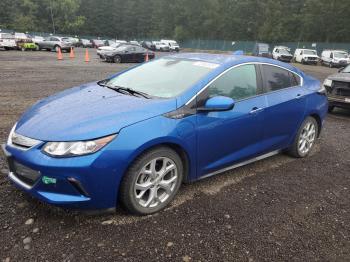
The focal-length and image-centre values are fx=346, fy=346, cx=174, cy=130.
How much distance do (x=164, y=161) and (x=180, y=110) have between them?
1.84 feet

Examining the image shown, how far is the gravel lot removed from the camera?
302 centimetres

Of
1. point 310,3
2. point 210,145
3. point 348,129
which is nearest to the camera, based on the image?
point 210,145

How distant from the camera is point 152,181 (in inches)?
138

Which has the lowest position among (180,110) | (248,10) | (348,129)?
(348,129)

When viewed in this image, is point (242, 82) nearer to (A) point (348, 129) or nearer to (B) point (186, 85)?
(B) point (186, 85)

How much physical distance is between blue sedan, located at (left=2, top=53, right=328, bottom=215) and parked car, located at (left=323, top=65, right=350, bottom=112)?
4.32m

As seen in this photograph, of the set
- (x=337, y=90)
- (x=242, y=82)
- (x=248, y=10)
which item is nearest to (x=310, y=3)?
(x=248, y=10)

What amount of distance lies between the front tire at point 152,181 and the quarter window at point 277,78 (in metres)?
1.89

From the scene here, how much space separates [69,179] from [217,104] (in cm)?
173

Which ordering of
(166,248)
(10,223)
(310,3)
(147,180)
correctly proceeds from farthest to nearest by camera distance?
(310,3) → (147,180) → (10,223) → (166,248)

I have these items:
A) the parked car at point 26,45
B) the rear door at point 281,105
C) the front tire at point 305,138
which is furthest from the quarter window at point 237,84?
the parked car at point 26,45

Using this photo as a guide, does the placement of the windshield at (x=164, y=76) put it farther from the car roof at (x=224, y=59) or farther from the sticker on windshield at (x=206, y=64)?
the car roof at (x=224, y=59)

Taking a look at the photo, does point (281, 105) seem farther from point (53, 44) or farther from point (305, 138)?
point (53, 44)

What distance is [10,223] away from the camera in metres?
3.28
